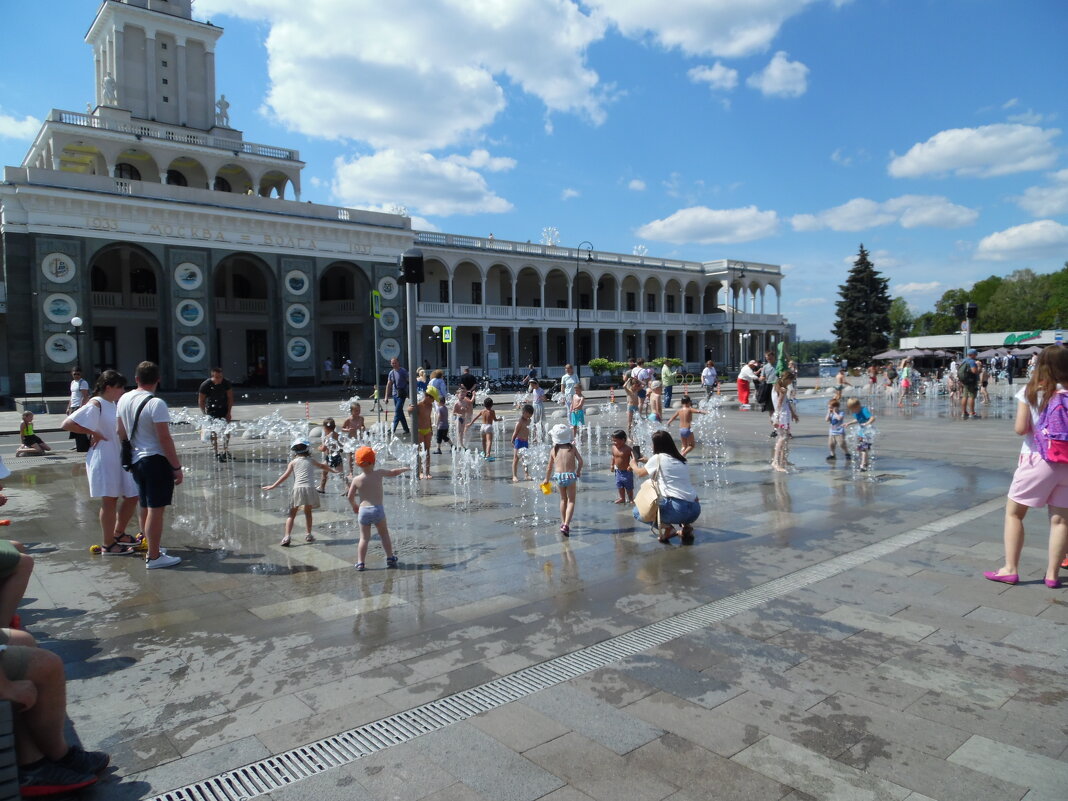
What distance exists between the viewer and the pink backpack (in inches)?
208

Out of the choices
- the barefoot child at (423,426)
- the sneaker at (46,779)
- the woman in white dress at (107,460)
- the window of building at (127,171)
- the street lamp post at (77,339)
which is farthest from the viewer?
the window of building at (127,171)

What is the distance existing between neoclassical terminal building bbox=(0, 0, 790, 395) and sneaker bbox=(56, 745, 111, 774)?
29074 millimetres

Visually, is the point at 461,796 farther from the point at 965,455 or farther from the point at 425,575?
the point at 965,455

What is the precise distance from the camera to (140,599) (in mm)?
5691

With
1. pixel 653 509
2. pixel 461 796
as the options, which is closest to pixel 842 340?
pixel 653 509

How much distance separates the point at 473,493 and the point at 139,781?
714 centimetres

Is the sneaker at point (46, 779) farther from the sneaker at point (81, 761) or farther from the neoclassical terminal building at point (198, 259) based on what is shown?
the neoclassical terminal building at point (198, 259)

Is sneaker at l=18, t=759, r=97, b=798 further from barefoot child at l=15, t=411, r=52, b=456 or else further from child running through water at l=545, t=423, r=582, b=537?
barefoot child at l=15, t=411, r=52, b=456

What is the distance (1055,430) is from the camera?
209 inches

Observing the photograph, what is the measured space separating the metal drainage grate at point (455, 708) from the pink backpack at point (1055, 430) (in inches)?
Answer: 76.5

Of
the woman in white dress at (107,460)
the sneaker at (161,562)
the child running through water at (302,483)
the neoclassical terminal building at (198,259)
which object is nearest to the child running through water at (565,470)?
the child running through water at (302,483)

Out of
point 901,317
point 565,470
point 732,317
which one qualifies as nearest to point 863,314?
point 732,317

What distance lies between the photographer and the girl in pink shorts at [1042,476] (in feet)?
17.7

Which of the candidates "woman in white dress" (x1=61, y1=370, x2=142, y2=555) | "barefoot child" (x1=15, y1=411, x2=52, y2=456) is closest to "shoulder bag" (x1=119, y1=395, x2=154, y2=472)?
"woman in white dress" (x1=61, y1=370, x2=142, y2=555)
